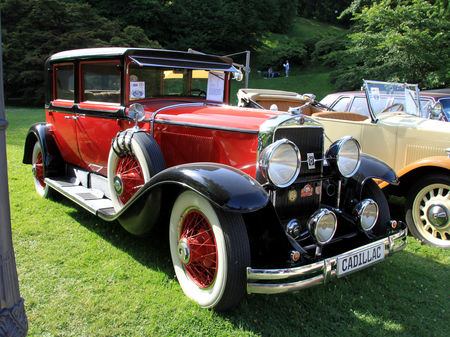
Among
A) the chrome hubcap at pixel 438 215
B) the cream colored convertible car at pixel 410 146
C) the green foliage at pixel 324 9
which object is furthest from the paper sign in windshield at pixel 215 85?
the green foliage at pixel 324 9

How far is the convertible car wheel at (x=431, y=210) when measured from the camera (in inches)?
168

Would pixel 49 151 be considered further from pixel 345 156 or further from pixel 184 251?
pixel 345 156

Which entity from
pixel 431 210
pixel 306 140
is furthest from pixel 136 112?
pixel 431 210

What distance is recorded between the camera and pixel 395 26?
13.9 metres

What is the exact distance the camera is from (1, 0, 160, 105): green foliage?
2014 cm

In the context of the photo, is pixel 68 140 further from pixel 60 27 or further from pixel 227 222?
pixel 60 27

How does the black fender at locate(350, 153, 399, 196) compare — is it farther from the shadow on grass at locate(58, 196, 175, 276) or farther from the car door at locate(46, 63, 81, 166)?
the car door at locate(46, 63, 81, 166)

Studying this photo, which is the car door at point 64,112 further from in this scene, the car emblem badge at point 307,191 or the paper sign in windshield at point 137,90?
the car emblem badge at point 307,191

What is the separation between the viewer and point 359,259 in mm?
2811

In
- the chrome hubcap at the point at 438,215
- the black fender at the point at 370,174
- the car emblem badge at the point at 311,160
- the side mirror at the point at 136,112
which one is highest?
the side mirror at the point at 136,112

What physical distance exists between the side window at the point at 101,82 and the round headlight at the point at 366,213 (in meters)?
2.73

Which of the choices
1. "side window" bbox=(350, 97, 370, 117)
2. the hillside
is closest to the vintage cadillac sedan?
"side window" bbox=(350, 97, 370, 117)

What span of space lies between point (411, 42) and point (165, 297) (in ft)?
43.4

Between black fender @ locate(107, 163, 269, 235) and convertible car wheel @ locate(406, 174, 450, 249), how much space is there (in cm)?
276
